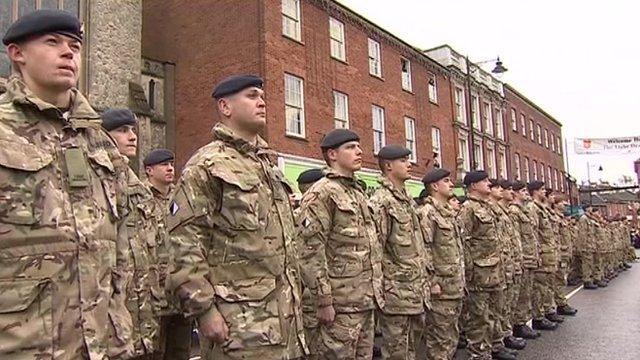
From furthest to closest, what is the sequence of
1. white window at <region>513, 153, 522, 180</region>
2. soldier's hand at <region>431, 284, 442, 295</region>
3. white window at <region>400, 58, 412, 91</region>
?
white window at <region>513, 153, 522, 180</region>, white window at <region>400, 58, 412, 91</region>, soldier's hand at <region>431, 284, 442, 295</region>

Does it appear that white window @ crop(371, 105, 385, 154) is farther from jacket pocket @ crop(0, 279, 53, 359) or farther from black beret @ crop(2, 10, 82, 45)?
jacket pocket @ crop(0, 279, 53, 359)

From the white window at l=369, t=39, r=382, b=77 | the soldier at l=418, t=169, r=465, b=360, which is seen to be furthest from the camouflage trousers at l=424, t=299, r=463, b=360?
the white window at l=369, t=39, r=382, b=77

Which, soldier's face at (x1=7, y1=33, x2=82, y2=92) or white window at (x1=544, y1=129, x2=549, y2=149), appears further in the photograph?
white window at (x1=544, y1=129, x2=549, y2=149)

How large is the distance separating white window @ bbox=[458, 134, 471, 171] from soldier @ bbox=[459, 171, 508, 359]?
2132 centimetres

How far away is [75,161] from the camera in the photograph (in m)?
2.38

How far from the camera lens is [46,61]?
7.88 feet

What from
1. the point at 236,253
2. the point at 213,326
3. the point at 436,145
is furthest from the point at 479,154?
the point at 213,326

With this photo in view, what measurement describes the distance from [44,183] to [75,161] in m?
0.17

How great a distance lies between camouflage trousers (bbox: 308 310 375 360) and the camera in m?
4.59

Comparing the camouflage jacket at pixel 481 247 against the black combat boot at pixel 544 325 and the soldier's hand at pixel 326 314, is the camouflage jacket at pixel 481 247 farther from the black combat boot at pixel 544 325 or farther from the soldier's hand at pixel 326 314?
the soldier's hand at pixel 326 314

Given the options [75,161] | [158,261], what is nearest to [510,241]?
[158,261]

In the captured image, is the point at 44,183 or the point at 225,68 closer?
the point at 44,183

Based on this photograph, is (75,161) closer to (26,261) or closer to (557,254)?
(26,261)

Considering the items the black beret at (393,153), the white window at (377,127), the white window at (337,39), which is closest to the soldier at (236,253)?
the black beret at (393,153)
